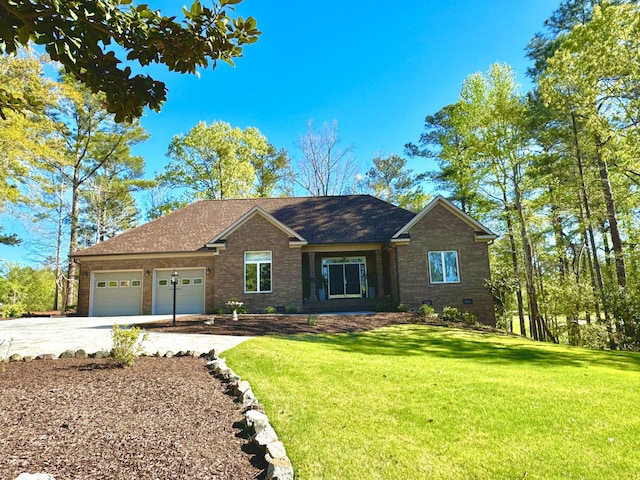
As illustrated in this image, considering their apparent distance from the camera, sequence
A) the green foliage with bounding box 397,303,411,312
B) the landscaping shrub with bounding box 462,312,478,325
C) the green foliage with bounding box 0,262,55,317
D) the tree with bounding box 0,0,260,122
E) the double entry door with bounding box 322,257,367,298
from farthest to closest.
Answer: the green foliage with bounding box 0,262,55,317, the double entry door with bounding box 322,257,367,298, the green foliage with bounding box 397,303,411,312, the landscaping shrub with bounding box 462,312,478,325, the tree with bounding box 0,0,260,122

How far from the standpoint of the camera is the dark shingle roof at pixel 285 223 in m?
18.5

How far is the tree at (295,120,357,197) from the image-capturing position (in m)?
28.7

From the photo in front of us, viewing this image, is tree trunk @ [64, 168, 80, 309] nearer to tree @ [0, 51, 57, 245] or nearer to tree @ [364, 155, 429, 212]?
tree @ [0, 51, 57, 245]

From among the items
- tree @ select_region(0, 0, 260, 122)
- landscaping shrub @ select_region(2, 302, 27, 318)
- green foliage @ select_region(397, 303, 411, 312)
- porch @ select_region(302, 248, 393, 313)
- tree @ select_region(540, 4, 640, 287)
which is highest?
tree @ select_region(540, 4, 640, 287)

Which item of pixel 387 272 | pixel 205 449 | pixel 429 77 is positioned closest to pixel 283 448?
pixel 205 449

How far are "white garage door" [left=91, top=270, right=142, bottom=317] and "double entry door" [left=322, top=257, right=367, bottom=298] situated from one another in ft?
31.7

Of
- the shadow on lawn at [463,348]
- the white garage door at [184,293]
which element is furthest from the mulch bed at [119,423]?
the white garage door at [184,293]

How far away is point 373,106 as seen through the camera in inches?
942

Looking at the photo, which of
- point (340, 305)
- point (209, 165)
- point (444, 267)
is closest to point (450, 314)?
point (444, 267)

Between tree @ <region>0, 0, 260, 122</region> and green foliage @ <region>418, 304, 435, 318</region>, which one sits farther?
green foliage @ <region>418, 304, 435, 318</region>

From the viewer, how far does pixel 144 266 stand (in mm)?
18156

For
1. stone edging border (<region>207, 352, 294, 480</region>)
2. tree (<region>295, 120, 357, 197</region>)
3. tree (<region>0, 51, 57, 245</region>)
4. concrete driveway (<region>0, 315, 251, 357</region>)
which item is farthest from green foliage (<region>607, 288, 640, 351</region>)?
Result: tree (<region>0, 51, 57, 245</region>)

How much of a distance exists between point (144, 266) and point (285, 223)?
24.7 feet

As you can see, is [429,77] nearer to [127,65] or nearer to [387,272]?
[387,272]
